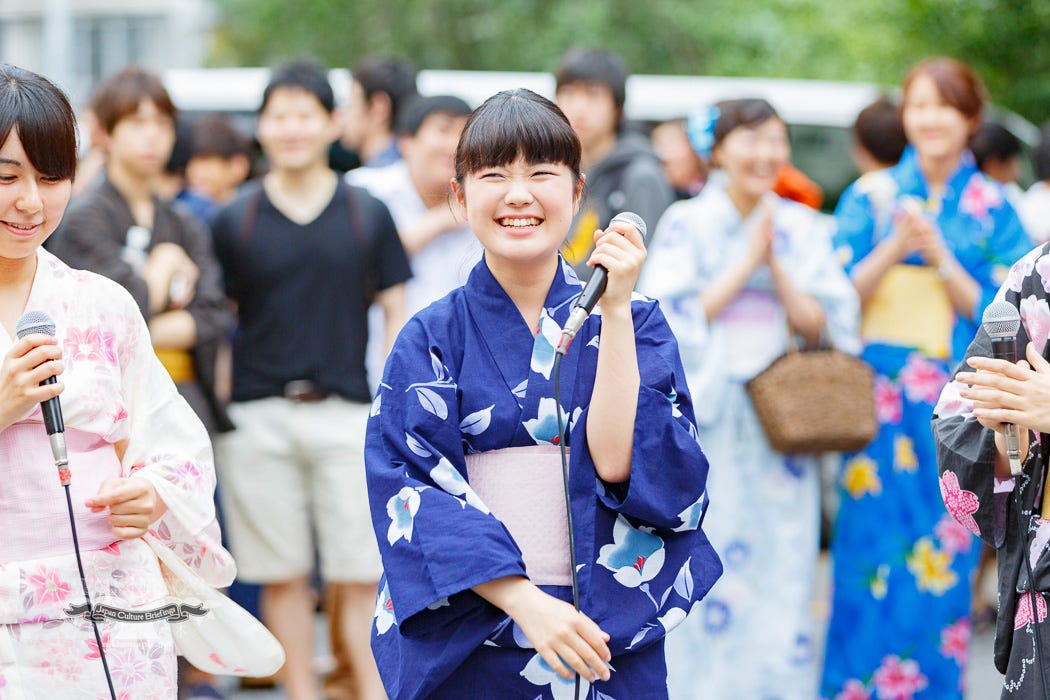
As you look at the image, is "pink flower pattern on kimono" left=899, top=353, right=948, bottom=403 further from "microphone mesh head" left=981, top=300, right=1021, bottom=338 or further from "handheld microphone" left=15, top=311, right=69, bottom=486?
"handheld microphone" left=15, top=311, right=69, bottom=486

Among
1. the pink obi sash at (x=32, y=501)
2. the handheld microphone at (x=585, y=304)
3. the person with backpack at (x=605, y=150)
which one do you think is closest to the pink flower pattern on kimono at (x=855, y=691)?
the person with backpack at (x=605, y=150)

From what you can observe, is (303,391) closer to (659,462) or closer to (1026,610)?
(659,462)

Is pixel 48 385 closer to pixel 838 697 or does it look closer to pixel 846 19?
pixel 838 697

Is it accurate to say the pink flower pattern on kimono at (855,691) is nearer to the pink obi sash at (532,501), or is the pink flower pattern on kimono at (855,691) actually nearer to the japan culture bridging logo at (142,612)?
the pink obi sash at (532,501)

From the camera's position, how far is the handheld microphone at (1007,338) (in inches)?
102

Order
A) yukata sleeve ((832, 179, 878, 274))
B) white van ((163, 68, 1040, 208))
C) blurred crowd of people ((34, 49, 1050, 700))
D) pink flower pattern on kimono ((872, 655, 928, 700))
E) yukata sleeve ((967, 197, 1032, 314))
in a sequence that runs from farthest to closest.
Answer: white van ((163, 68, 1040, 208)) < yukata sleeve ((832, 179, 878, 274)) < yukata sleeve ((967, 197, 1032, 314)) < pink flower pattern on kimono ((872, 655, 928, 700)) < blurred crowd of people ((34, 49, 1050, 700))

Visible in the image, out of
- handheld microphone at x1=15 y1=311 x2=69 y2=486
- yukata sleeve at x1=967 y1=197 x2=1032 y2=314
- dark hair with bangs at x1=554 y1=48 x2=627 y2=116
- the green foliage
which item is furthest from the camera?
the green foliage

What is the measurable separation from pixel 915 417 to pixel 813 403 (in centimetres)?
56

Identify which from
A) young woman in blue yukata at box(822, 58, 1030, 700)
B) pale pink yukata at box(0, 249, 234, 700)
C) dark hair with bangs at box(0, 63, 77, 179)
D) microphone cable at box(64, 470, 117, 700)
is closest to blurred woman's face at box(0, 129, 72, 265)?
dark hair with bangs at box(0, 63, 77, 179)

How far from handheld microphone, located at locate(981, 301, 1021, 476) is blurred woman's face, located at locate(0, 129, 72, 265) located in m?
1.74

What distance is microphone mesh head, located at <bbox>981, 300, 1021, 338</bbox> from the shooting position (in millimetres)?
2594

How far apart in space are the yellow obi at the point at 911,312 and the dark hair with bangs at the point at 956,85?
2.02ft

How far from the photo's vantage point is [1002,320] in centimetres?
259

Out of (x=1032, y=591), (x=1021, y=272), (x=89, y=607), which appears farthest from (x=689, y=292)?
(x=89, y=607)
